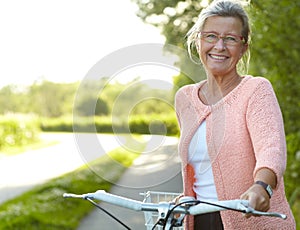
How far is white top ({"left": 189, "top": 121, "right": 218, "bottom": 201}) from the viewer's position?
9.00 ft

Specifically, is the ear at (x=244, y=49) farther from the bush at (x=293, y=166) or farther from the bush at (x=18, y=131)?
the bush at (x=18, y=131)

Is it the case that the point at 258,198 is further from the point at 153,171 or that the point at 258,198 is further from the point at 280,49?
the point at 280,49

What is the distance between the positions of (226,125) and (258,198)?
1.86ft

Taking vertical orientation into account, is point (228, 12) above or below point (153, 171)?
above

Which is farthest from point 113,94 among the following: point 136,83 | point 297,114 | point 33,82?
point 33,82

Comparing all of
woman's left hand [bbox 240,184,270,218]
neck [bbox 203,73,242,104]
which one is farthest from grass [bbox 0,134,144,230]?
woman's left hand [bbox 240,184,270,218]

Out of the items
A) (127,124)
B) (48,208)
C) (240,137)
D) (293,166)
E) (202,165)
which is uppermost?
(127,124)

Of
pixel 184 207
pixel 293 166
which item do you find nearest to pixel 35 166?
pixel 293 166

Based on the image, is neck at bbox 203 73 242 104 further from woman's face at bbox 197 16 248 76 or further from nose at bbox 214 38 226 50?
nose at bbox 214 38 226 50

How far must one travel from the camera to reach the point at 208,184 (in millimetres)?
2787

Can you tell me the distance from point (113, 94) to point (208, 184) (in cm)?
61

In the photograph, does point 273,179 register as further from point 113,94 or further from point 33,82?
point 33,82

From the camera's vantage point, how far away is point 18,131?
22.4 m

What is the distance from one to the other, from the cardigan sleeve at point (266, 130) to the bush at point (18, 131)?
18448mm
